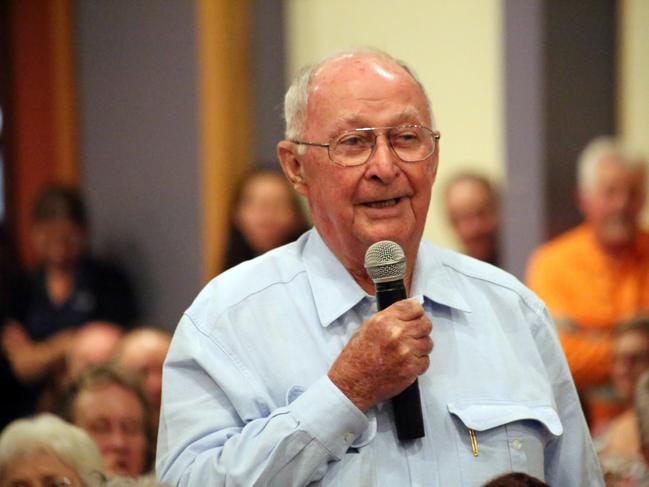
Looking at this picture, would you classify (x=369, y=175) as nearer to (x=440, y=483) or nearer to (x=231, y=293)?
(x=231, y=293)

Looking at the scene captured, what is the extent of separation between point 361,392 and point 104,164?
4365mm

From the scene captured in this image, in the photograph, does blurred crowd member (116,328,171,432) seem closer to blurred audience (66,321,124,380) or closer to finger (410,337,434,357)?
blurred audience (66,321,124,380)

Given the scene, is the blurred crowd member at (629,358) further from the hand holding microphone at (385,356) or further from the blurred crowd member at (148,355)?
the hand holding microphone at (385,356)

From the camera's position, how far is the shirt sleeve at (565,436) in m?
1.99

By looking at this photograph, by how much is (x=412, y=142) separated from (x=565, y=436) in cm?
55

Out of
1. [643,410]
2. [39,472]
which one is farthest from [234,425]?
[643,410]

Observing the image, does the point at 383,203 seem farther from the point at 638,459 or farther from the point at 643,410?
the point at 638,459

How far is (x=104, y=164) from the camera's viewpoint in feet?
19.4

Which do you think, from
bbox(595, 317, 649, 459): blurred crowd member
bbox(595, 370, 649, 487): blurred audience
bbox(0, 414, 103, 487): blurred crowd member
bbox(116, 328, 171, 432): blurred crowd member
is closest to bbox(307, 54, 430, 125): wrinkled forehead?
bbox(0, 414, 103, 487): blurred crowd member

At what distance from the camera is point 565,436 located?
79.0 inches

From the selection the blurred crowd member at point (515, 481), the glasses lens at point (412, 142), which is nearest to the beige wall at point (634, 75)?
the glasses lens at point (412, 142)

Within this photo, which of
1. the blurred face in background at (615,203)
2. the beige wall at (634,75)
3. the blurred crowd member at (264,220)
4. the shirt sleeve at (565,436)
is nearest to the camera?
the shirt sleeve at (565,436)

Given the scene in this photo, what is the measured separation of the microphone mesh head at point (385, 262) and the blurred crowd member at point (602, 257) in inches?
95.7

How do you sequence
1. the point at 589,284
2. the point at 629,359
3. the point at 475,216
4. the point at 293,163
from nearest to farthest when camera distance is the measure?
the point at 293,163 → the point at 629,359 → the point at 589,284 → the point at 475,216
